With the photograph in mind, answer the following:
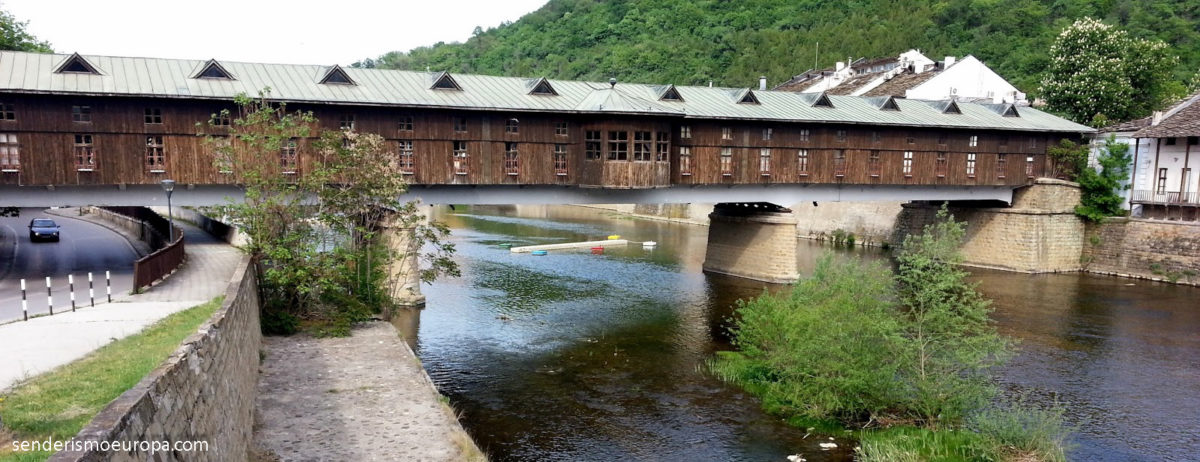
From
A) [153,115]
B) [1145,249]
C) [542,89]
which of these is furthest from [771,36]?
[153,115]

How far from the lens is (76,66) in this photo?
25328 millimetres

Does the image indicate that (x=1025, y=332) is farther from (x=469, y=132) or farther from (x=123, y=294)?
(x=123, y=294)

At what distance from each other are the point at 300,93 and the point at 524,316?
12.1m

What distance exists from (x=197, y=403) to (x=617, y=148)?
24.0 metres

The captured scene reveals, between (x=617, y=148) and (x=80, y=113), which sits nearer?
(x=80, y=113)

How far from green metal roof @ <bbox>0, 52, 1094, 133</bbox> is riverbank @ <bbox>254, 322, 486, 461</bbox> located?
12.3 meters

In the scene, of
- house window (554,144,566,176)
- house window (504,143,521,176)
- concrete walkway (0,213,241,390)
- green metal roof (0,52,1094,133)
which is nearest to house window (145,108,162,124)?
green metal roof (0,52,1094,133)

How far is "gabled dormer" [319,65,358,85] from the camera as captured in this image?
93.7 feet

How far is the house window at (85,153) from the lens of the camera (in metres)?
24.9

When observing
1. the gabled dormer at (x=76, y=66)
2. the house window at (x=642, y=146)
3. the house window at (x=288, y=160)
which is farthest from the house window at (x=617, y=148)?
the gabled dormer at (x=76, y=66)

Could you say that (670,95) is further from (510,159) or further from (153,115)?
(153,115)

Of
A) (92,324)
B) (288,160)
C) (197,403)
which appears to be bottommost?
(92,324)

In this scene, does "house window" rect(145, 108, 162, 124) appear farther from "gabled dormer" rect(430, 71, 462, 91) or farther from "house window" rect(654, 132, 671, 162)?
"house window" rect(654, 132, 671, 162)

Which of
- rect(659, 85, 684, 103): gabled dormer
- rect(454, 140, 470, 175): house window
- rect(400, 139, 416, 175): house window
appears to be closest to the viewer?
rect(400, 139, 416, 175): house window
